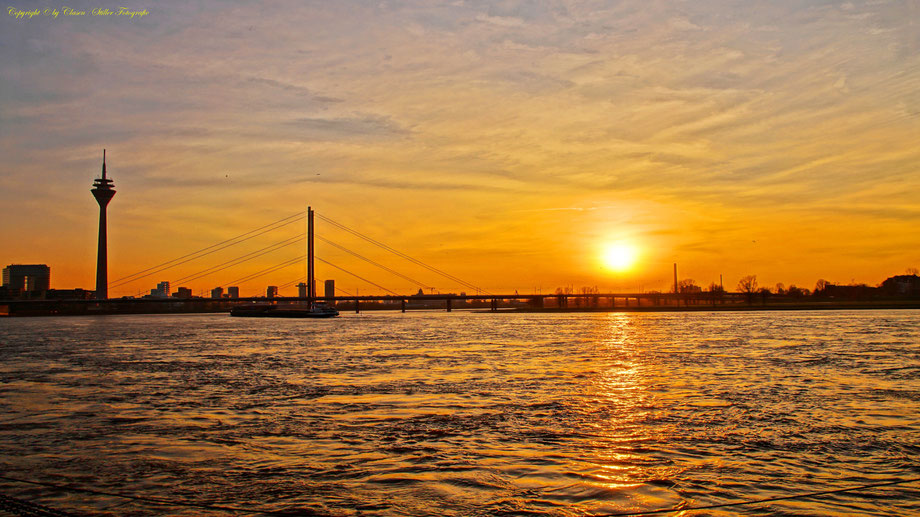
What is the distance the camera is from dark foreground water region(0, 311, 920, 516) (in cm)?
879

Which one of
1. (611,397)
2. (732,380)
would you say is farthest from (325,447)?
(732,380)

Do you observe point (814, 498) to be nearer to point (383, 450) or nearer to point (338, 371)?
point (383, 450)

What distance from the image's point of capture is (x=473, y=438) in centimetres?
1261

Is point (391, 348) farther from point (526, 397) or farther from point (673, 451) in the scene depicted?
point (673, 451)

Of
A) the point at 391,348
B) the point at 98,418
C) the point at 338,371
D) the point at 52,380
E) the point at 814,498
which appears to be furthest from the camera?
the point at 391,348

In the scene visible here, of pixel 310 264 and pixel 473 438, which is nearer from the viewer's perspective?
pixel 473 438

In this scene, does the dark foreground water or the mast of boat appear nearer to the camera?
the dark foreground water

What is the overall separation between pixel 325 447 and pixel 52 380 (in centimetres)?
1677

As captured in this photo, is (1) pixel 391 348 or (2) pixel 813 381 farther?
(1) pixel 391 348

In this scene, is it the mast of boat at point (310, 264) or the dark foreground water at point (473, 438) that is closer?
the dark foreground water at point (473, 438)

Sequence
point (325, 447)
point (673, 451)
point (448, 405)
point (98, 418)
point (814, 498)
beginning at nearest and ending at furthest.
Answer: point (814, 498), point (673, 451), point (325, 447), point (98, 418), point (448, 405)

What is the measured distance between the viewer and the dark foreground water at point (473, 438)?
346 inches

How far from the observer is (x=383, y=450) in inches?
461

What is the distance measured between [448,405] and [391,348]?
2335 centimetres
